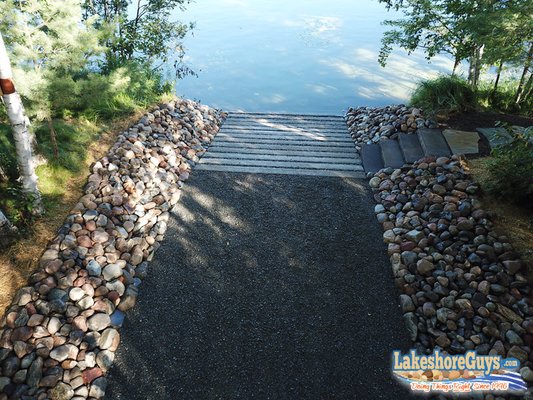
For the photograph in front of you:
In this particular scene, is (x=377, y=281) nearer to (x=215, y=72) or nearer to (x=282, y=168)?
(x=282, y=168)

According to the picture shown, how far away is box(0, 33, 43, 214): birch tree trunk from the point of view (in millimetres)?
3367

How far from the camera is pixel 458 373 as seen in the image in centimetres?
290

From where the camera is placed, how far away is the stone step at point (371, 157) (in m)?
5.45

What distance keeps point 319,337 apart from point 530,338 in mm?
1667

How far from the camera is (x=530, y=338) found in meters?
2.93

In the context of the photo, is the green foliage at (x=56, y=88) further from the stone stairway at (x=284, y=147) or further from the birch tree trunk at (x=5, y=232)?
the stone stairway at (x=284, y=147)

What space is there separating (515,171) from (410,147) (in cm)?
170

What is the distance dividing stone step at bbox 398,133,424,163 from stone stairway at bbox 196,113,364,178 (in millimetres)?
670

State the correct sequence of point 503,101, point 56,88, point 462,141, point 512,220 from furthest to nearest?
point 503,101 → point 462,141 → point 56,88 → point 512,220

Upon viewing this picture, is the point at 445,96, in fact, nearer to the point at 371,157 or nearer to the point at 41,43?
the point at 371,157

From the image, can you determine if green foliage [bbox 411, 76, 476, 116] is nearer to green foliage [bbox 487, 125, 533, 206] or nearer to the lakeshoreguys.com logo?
green foliage [bbox 487, 125, 533, 206]

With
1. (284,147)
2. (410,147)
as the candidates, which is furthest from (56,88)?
(410,147)

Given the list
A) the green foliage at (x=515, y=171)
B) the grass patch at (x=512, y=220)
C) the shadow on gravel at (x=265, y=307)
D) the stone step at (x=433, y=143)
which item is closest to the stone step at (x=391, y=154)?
the stone step at (x=433, y=143)

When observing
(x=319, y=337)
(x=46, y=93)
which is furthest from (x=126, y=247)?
(x=319, y=337)
